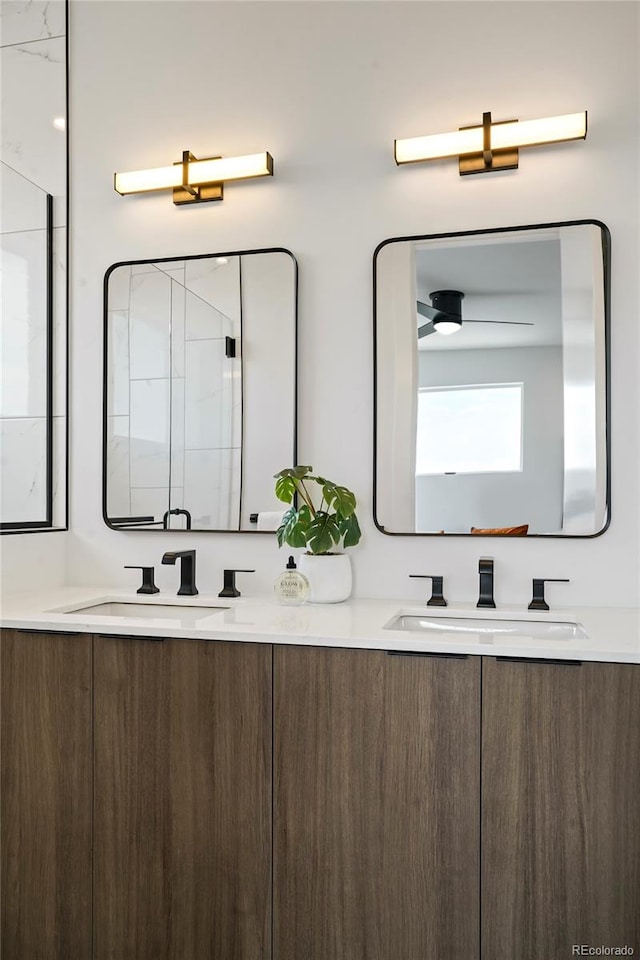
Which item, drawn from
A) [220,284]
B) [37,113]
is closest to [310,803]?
[220,284]

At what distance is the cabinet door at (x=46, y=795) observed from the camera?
1.64 metres

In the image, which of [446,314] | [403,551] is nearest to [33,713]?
[403,551]

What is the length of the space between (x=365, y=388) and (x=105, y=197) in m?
1.05

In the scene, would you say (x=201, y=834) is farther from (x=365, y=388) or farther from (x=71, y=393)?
(x=71, y=393)

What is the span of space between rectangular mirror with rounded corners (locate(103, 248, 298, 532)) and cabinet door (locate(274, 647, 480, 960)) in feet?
2.32

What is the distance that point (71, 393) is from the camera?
2.30 metres

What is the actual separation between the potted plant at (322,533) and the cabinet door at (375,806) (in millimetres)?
402

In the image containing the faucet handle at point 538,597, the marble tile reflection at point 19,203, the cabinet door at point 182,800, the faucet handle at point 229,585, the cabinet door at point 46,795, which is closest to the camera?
the cabinet door at point 182,800

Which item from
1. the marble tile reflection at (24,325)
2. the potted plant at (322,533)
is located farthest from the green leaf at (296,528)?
the marble tile reflection at (24,325)

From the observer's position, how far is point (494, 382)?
190 centimetres

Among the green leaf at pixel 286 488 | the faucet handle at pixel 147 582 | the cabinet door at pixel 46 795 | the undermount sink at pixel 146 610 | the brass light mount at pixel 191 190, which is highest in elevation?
the brass light mount at pixel 191 190

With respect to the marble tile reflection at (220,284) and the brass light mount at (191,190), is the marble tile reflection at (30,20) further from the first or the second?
the marble tile reflection at (220,284)

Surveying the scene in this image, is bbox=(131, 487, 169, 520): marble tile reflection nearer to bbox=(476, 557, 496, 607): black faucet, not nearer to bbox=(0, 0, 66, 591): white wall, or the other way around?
bbox=(0, 0, 66, 591): white wall

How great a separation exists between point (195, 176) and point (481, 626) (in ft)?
4.88
